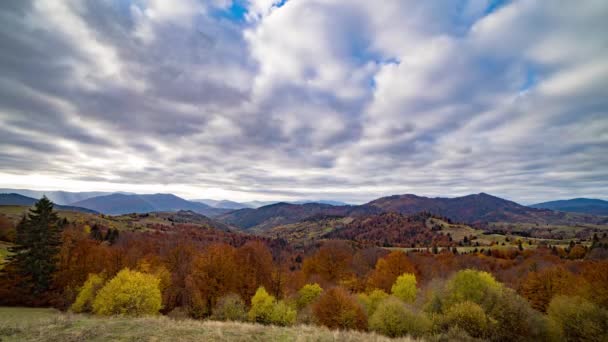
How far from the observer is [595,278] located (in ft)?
184

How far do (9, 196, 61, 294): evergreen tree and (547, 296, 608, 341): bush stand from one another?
251 ft

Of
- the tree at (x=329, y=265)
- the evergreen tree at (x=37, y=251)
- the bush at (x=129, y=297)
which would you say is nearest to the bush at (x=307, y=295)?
the tree at (x=329, y=265)

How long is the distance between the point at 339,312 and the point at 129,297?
27531 millimetres

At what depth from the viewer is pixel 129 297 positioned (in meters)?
34.5

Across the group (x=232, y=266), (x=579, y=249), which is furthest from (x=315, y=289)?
(x=579, y=249)

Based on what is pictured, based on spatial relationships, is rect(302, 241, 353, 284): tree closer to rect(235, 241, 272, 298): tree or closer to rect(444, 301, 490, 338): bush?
rect(235, 241, 272, 298): tree

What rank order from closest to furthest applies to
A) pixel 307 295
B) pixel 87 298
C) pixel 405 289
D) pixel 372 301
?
pixel 87 298, pixel 372 301, pixel 307 295, pixel 405 289

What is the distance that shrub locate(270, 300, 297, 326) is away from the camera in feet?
126

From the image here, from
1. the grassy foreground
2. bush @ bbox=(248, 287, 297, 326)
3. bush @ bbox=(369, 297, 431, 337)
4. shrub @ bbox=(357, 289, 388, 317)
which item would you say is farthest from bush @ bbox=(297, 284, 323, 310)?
the grassy foreground

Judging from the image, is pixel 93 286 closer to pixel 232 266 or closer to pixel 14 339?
pixel 232 266

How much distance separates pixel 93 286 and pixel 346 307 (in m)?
39.3

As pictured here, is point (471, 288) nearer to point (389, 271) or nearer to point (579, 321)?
point (579, 321)

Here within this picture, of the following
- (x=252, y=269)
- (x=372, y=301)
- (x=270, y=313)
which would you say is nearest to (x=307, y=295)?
(x=252, y=269)

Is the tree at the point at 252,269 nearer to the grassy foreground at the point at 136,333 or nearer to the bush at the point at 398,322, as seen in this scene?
the bush at the point at 398,322
